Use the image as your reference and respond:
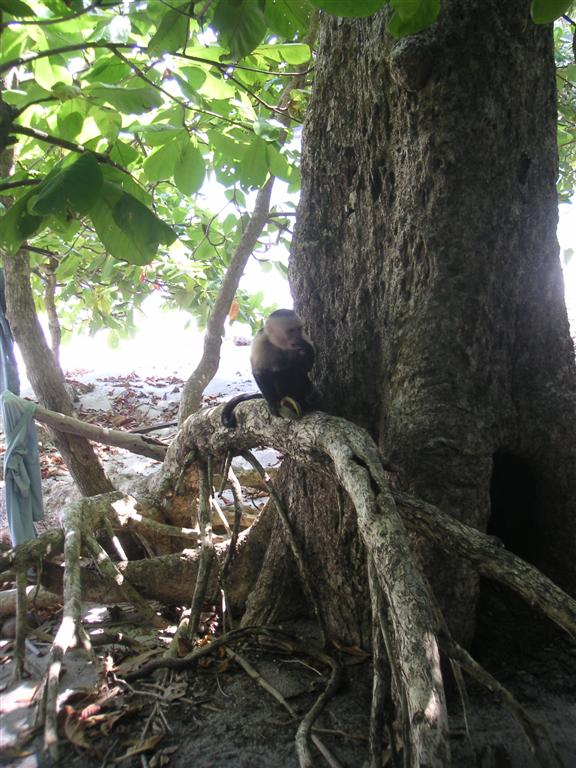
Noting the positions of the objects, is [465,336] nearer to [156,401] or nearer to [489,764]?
[489,764]

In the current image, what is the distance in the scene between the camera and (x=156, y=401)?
7.32 meters

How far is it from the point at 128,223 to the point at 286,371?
4.43 ft

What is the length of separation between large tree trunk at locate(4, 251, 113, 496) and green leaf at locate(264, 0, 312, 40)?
119 inches

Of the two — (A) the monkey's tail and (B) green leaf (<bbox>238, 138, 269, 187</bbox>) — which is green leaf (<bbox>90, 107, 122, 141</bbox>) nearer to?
(B) green leaf (<bbox>238, 138, 269, 187</bbox>)

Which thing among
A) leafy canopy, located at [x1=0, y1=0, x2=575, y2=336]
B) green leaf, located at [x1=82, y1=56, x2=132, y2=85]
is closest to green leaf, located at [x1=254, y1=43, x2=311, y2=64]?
leafy canopy, located at [x1=0, y1=0, x2=575, y2=336]

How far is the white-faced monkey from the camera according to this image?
2750 mm

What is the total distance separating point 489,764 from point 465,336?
5.23 ft

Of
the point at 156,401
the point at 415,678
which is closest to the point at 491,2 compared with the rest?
the point at 415,678

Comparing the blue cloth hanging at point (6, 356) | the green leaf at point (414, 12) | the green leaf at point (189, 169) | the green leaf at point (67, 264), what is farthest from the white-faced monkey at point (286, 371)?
the blue cloth hanging at point (6, 356)

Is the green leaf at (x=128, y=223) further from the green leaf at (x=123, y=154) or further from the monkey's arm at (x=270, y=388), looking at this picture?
the monkey's arm at (x=270, y=388)

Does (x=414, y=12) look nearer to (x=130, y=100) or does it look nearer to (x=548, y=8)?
(x=548, y=8)

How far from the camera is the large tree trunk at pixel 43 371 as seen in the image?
4.15 meters

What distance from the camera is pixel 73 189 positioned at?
4.79 feet

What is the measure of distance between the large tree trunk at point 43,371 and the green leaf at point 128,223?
268 centimetres
